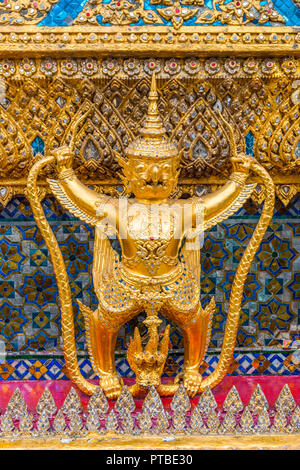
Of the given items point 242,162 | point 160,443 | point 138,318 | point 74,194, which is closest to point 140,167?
point 74,194

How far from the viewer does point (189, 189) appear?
299 cm

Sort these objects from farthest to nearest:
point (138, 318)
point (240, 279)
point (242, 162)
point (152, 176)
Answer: point (138, 318), point (240, 279), point (242, 162), point (152, 176)

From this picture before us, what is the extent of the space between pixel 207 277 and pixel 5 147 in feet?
3.17

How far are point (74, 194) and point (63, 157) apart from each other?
0.44 feet

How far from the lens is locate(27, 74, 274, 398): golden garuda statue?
2.66m

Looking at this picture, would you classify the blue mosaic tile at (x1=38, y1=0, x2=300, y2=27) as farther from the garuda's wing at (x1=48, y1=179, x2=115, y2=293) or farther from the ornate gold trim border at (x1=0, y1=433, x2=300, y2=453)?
the ornate gold trim border at (x1=0, y1=433, x2=300, y2=453)

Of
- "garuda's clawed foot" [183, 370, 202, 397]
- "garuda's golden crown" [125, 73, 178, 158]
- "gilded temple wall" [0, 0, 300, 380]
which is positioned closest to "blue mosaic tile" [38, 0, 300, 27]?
"gilded temple wall" [0, 0, 300, 380]

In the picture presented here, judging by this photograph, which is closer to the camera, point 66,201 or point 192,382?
point 66,201

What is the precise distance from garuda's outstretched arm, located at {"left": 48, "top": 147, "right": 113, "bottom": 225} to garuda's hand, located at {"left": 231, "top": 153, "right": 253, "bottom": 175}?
46 centimetres

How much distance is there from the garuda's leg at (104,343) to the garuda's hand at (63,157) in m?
0.52

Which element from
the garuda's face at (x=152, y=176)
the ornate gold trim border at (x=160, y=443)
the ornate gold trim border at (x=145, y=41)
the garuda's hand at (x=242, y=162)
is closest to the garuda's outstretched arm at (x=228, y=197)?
the garuda's hand at (x=242, y=162)

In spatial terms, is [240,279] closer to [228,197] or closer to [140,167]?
[228,197]

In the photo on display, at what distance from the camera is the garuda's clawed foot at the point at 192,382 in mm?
2883

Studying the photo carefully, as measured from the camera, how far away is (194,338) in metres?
2.87
